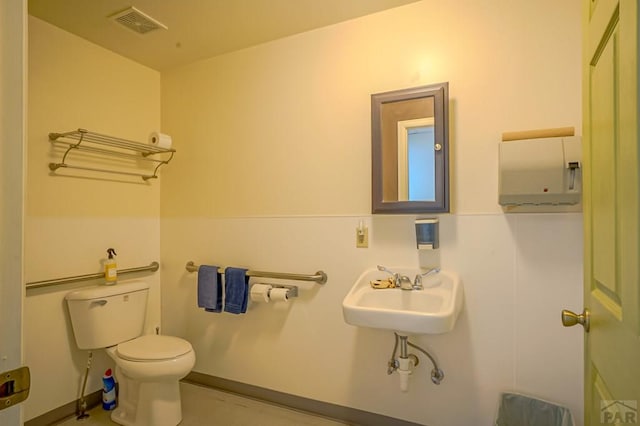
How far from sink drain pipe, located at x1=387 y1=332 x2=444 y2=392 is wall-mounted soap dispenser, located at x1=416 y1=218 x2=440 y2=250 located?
0.46m

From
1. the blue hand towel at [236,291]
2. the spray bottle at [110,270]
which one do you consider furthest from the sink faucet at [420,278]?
the spray bottle at [110,270]

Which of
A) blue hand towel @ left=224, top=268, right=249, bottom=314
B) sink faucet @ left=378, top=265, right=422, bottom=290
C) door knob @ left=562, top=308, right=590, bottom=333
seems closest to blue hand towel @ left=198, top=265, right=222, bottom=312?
blue hand towel @ left=224, top=268, right=249, bottom=314

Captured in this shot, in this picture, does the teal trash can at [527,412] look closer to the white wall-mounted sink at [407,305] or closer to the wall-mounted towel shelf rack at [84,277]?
the white wall-mounted sink at [407,305]

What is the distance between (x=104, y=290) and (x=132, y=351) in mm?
425

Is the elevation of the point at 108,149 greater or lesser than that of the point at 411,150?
greater

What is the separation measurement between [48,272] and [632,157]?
2560 mm

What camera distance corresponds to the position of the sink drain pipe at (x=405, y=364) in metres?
1.65

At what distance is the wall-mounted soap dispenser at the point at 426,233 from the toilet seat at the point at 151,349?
4.70 ft

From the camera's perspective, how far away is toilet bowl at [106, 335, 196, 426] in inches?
72.9

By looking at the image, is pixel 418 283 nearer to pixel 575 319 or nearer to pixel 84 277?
pixel 575 319

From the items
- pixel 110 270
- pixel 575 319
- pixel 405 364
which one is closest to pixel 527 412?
pixel 405 364

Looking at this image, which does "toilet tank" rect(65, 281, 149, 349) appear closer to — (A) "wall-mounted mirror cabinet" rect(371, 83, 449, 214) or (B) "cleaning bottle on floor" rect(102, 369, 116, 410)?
(B) "cleaning bottle on floor" rect(102, 369, 116, 410)

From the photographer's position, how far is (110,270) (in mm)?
2197

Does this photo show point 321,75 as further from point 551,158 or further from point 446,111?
point 551,158
